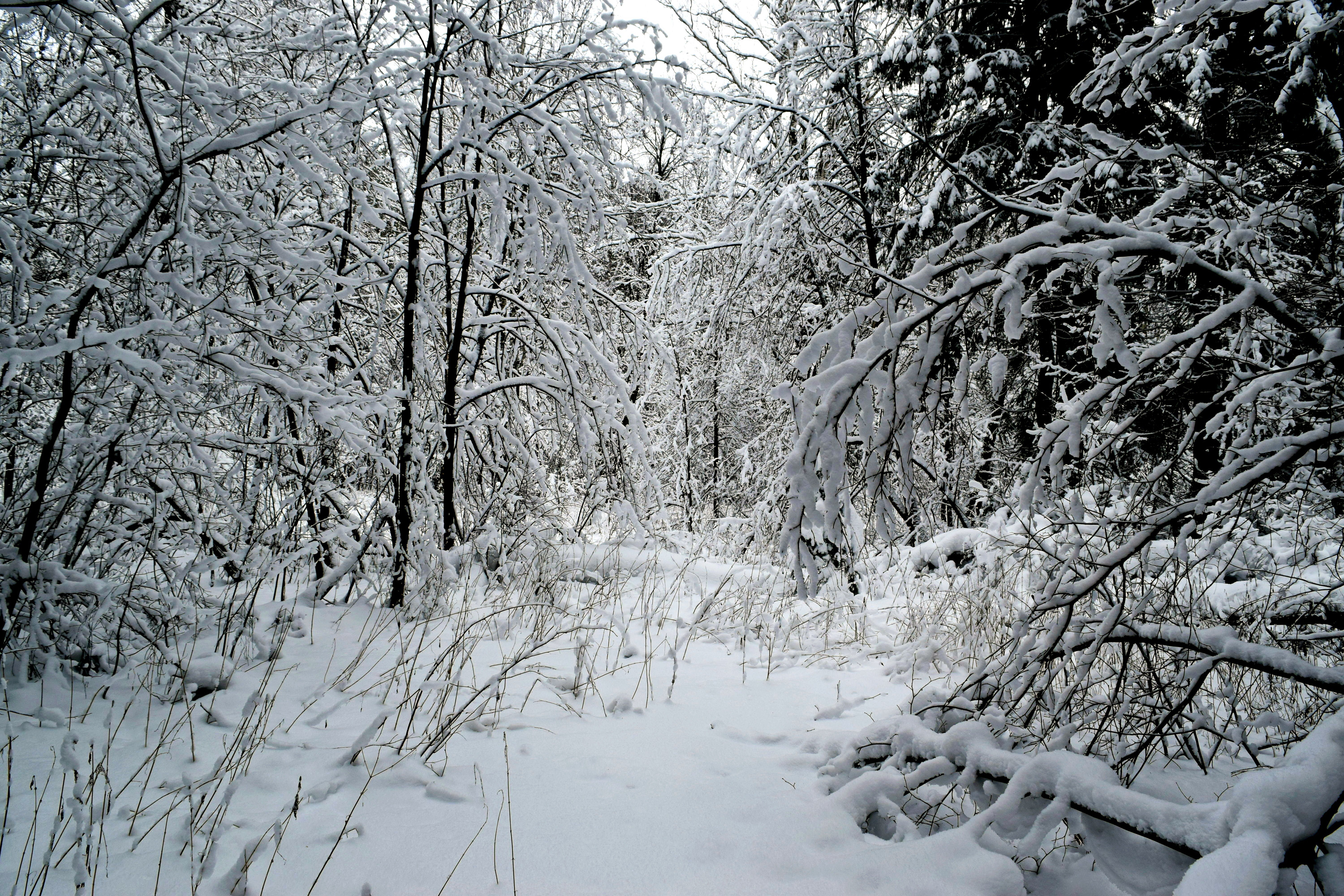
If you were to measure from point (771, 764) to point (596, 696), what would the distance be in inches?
34.9

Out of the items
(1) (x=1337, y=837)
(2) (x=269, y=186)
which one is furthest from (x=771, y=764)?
(2) (x=269, y=186)

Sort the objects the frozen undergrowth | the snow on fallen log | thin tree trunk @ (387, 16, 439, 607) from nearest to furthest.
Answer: the snow on fallen log → the frozen undergrowth → thin tree trunk @ (387, 16, 439, 607)

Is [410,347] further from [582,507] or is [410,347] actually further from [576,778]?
[576,778]

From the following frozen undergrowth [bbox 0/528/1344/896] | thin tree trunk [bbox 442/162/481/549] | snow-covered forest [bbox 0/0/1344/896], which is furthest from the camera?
thin tree trunk [bbox 442/162/481/549]

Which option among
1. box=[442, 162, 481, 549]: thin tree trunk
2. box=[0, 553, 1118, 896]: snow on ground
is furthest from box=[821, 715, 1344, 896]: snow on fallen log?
box=[442, 162, 481, 549]: thin tree trunk

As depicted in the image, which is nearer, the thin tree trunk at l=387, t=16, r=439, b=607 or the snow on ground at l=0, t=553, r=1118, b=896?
the snow on ground at l=0, t=553, r=1118, b=896

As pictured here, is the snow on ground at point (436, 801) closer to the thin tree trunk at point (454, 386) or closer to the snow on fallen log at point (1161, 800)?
the snow on fallen log at point (1161, 800)

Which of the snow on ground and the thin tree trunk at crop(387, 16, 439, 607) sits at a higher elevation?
the thin tree trunk at crop(387, 16, 439, 607)

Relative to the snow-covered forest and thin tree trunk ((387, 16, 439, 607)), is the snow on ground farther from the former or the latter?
thin tree trunk ((387, 16, 439, 607))

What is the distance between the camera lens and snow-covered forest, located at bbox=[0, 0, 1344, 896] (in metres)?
1.59

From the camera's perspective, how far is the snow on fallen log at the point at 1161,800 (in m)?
1.02

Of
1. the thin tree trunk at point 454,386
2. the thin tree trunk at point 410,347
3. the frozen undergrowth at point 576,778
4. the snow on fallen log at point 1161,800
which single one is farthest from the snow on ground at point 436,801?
the thin tree trunk at point 454,386

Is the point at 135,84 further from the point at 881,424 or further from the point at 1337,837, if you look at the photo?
the point at 1337,837

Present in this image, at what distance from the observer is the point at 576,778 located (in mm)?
2115
